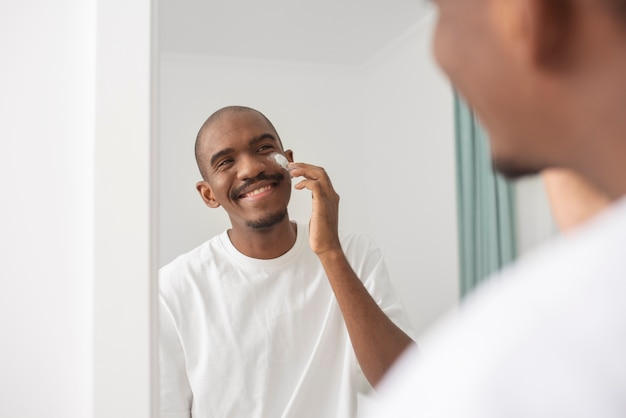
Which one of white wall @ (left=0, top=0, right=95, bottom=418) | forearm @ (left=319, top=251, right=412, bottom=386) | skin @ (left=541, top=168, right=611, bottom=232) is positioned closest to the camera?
skin @ (left=541, top=168, right=611, bottom=232)

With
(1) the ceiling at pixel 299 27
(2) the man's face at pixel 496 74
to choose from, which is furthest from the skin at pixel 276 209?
(2) the man's face at pixel 496 74

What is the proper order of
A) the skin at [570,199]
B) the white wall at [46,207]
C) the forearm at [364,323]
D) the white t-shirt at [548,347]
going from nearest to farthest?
the white t-shirt at [548,347] < the skin at [570,199] < the white wall at [46,207] < the forearm at [364,323]

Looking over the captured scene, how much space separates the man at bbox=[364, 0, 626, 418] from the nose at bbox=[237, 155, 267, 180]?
53 cm

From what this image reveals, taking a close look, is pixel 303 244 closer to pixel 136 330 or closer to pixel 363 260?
pixel 363 260

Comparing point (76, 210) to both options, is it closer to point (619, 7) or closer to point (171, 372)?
point (171, 372)

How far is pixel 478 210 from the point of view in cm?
86

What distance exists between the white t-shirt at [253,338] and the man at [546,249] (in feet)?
1.83

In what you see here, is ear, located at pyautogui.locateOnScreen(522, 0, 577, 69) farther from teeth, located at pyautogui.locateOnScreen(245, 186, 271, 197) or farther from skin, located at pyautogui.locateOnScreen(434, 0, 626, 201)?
teeth, located at pyautogui.locateOnScreen(245, 186, 271, 197)

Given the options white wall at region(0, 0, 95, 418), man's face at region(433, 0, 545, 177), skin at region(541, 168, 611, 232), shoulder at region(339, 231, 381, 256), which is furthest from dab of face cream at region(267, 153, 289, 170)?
man's face at region(433, 0, 545, 177)

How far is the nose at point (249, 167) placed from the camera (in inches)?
30.2

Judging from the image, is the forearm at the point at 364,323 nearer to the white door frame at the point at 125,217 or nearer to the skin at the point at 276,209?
the skin at the point at 276,209

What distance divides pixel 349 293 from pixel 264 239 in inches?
5.4

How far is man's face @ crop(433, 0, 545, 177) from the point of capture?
0.75 ft

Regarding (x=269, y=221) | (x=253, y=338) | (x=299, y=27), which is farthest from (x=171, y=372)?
(x=299, y=27)
